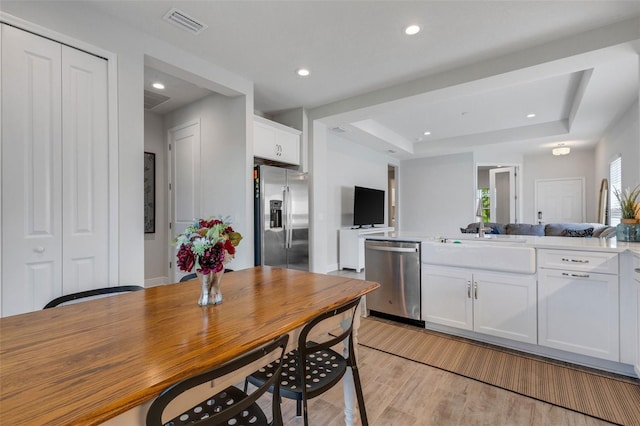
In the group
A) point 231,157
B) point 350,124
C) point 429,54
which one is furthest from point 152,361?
point 350,124

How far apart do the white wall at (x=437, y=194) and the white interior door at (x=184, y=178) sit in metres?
5.73

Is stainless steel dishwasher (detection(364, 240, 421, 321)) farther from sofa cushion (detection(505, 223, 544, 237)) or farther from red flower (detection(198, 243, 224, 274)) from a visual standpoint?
sofa cushion (detection(505, 223, 544, 237))

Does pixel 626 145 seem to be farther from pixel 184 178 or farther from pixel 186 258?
pixel 184 178

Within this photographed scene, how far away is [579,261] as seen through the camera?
89.0 inches

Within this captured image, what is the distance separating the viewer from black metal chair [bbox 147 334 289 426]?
2.39ft

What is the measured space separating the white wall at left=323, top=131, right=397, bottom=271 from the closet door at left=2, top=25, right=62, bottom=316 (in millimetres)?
3771

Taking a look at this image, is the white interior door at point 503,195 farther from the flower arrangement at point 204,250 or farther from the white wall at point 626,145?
the flower arrangement at point 204,250

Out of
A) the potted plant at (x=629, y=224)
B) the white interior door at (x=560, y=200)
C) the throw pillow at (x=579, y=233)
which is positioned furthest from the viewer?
the white interior door at (x=560, y=200)

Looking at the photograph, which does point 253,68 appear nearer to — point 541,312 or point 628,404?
point 541,312

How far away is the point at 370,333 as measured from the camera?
2.89 m

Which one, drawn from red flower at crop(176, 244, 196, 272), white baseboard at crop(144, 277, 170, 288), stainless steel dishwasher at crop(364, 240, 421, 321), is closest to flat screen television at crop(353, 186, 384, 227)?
stainless steel dishwasher at crop(364, 240, 421, 321)

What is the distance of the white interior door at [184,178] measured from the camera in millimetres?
4117

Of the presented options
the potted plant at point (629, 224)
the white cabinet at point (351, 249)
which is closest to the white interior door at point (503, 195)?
the white cabinet at point (351, 249)

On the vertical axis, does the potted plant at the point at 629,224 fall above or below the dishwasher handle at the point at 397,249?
above
